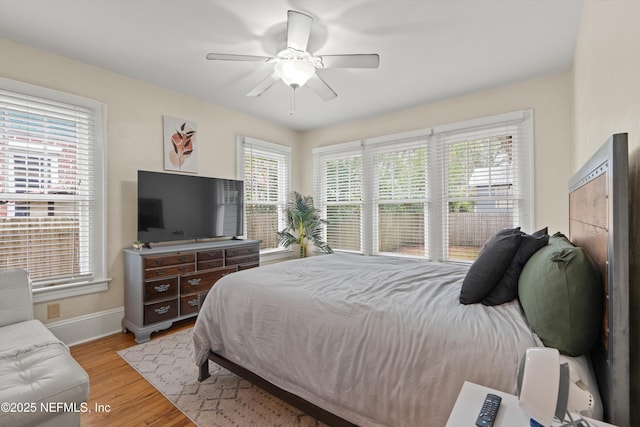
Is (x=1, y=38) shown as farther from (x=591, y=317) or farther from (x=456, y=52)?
(x=591, y=317)

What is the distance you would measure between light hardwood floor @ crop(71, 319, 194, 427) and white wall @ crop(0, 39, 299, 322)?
64 centimetres

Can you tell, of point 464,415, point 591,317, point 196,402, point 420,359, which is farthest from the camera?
point 196,402

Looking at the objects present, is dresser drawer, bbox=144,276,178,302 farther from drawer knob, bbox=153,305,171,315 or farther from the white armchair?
the white armchair

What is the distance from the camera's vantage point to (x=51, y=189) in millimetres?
2727

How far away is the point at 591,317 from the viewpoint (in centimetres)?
100

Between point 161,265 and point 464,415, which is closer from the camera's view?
point 464,415

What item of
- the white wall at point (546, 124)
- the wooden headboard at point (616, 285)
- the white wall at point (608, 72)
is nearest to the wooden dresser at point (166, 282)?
the wooden headboard at point (616, 285)

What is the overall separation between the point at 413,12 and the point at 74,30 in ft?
8.73

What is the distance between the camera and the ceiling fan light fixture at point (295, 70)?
2.30m

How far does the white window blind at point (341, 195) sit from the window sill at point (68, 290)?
3.16m

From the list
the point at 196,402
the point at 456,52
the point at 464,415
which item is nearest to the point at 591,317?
the point at 464,415

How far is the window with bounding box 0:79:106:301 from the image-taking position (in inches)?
99.0

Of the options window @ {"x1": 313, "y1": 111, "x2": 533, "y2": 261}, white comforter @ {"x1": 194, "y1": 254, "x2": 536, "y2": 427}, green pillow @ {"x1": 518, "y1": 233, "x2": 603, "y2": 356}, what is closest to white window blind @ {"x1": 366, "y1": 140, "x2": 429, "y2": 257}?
window @ {"x1": 313, "y1": 111, "x2": 533, "y2": 261}

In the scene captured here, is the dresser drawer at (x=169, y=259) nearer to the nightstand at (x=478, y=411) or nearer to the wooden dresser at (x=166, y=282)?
the wooden dresser at (x=166, y=282)
